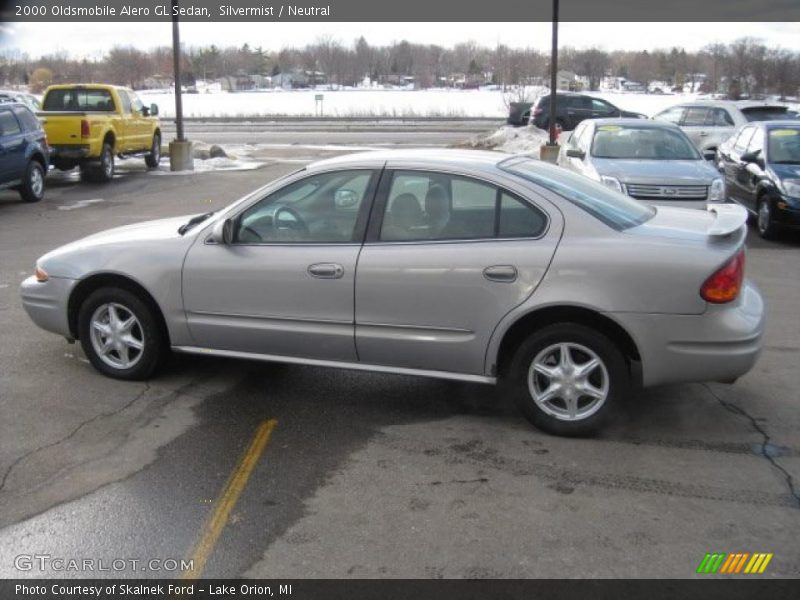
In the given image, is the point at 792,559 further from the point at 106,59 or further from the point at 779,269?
the point at 106,59

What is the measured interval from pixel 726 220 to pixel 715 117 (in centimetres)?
1564

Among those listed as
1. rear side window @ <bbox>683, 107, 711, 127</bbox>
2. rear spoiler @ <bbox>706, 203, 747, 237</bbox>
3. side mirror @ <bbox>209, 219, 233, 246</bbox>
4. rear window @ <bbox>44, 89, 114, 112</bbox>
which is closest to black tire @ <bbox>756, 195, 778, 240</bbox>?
rear spoiler @ <bbox>706, 203, 747, 237</bbox>

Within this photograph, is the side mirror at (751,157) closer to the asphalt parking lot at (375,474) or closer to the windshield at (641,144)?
the windshield at (641,144)

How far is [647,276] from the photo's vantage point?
4617mm

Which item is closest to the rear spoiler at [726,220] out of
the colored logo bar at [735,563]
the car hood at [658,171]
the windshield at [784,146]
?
the colored logo bar at [735,563]

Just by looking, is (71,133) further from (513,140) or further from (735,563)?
(735,563)

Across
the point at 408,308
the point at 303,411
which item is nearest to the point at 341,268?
the point at 408,308

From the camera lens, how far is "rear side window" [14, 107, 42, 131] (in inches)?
592

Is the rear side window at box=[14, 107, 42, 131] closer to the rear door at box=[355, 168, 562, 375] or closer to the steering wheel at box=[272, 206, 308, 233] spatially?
the steering wheel at box=[272, 206, 308, 233]

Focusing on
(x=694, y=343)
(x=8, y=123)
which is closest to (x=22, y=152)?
(x=8, y=123)

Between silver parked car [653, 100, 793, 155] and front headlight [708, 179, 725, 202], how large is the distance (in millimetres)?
8686

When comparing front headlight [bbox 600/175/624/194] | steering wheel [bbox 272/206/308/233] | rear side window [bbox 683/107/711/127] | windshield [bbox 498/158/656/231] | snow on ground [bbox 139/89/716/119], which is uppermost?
snow on ground [bbox 139/89/716/119]

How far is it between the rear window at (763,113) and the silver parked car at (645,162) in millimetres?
8058

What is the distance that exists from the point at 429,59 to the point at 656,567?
70.5m
